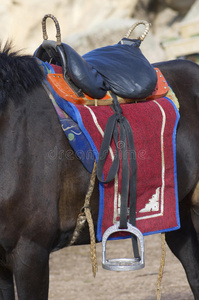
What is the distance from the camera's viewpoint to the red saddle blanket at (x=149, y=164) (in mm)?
1927

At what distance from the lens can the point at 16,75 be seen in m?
1.82

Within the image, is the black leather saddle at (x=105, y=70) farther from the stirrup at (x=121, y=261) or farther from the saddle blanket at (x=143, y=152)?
the stirrup at (x=121, y=261)

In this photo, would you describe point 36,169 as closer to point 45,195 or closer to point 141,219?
point 45,195

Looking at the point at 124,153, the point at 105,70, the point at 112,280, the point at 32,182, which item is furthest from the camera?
the point at 112,280

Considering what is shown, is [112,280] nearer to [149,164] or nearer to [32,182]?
[149,164]

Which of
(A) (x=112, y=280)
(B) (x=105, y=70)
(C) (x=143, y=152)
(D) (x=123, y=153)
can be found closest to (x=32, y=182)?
(D) (x=123, y=153)

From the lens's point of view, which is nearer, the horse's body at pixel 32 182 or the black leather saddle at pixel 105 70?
the horse's body at pixel 32 182

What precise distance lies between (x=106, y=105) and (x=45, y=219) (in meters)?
0.60

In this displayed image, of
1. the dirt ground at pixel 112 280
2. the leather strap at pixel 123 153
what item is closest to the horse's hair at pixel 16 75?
the leather strap at pixel 123 153

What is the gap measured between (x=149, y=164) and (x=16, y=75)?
70cm

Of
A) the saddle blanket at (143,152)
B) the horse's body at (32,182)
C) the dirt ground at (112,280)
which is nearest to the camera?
the horse's body at (32,182)

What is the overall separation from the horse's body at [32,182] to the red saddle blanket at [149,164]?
9cm

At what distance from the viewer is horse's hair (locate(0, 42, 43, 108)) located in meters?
1.78

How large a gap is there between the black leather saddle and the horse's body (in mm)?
160
